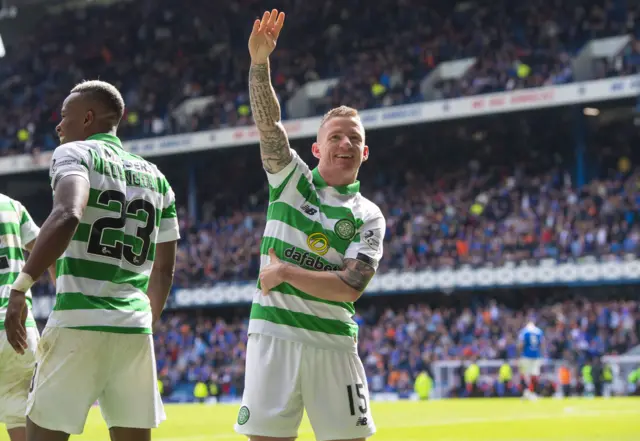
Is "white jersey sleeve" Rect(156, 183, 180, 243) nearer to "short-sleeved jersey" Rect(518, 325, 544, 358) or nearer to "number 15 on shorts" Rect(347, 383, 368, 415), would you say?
"number 15 on shorts" Rect(347, 383, 368, 415)

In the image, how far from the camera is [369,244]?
564 cm

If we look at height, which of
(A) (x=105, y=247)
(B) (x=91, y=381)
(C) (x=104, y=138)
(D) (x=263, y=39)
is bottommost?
(B) (x=91, y=381)

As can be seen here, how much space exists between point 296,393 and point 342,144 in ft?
4.01

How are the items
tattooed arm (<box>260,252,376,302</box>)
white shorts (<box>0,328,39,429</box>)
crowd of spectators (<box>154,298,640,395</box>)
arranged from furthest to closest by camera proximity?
1. crowd of spectators (<box>154,298,640,395</box>)
2. white shorts (<box>0,328,39,429</box>)
3. tattooed arm (<box>260,252,376,302</box>)

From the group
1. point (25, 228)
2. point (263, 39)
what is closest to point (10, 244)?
point (25, 228)

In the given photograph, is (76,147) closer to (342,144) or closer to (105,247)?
(105,247)

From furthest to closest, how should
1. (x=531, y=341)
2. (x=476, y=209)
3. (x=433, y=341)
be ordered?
1. (x=476, y=209)
2. (x=433, y=341)
3. (x=531, y=341)

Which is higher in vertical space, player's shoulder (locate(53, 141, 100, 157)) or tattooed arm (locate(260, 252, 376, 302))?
player's shoulder (locate(53, 141, 100, 157))

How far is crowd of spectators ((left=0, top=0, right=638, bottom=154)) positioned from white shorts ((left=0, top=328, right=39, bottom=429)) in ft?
92.6

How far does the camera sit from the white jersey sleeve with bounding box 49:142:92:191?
16.1 feet

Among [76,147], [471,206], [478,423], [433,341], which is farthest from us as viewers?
[471,206]

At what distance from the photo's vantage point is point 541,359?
28062 mm

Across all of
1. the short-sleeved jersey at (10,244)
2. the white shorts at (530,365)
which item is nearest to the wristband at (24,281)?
the short-sleeved jersey at (10,244)

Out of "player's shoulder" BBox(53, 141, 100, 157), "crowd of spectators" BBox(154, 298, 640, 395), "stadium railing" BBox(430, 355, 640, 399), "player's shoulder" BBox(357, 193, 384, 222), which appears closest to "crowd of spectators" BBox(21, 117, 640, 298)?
"crowd of spectators" BBox(154, 298, 640, 395)
